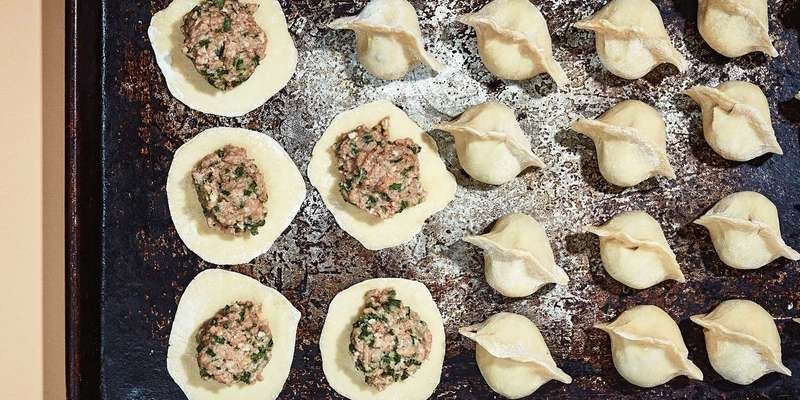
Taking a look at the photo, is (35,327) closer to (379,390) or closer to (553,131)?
(379,390)

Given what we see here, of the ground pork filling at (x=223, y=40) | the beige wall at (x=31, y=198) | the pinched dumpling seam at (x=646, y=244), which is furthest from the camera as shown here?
the beige wall at (x=31, y=198)

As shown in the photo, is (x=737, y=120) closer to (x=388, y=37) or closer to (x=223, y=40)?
(x=388, y=37)

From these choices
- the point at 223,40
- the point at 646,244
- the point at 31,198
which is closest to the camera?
the point at 223,40

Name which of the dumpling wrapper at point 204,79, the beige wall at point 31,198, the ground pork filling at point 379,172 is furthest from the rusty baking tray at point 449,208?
the beige wall at point 31,198

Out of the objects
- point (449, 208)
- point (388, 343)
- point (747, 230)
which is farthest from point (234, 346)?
point (747, 230)

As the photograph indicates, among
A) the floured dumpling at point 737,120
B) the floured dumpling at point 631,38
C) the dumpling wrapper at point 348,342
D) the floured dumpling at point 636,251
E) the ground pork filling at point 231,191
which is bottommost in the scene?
the dumpling wrapper at point 348,342

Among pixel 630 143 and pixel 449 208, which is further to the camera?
pixel 449 208

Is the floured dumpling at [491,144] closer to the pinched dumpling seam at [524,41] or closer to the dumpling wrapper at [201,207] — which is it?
the pinched dumpling seam at [524,41]
